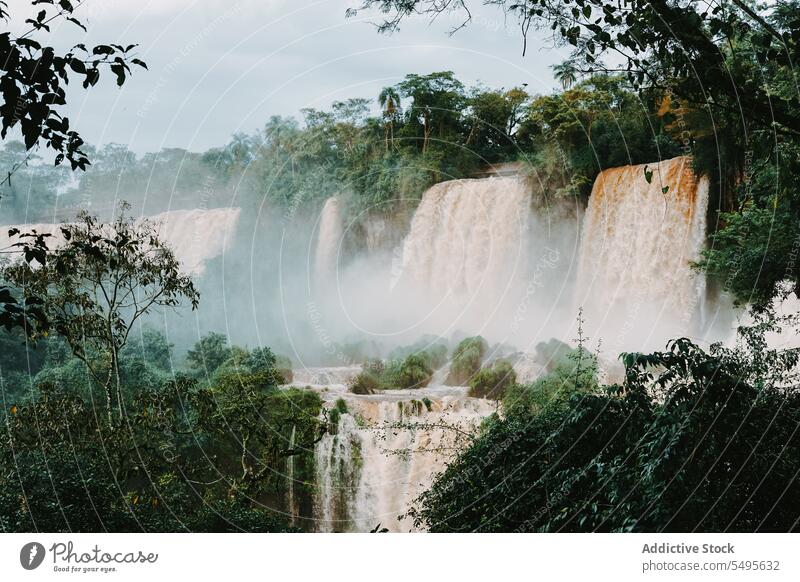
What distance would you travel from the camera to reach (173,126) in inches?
130

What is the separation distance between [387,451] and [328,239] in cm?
101

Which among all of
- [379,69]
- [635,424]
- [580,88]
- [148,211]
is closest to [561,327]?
[635,424]

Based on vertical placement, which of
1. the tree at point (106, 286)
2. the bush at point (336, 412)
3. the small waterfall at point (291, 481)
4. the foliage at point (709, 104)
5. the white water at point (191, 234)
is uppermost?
the foliage at point (709, 104)

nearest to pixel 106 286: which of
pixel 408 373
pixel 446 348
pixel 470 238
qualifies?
pixel 408 373

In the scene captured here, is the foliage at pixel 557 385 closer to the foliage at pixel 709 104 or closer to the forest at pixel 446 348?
the forest at pixel 446 348

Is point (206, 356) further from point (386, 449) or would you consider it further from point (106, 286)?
point (386, 449)

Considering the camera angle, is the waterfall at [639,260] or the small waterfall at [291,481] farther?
the waterfall at [639,260]

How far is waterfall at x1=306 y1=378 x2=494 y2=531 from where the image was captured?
324 cm

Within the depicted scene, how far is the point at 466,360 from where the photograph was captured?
3600 millimetres

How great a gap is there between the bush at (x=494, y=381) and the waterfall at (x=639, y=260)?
0.41 metres

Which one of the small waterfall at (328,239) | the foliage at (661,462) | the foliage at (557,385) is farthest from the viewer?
the small waterfall at (328,239)

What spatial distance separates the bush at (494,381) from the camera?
350 centimetres

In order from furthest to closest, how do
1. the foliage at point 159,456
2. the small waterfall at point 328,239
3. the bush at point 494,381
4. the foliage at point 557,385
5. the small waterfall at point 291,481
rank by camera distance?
the small waterfall at point 328,239 → the bush at point 494,381 → the foliage at point 557,385 → the small waterfall at point 291,481 → the foliage at point 159,456

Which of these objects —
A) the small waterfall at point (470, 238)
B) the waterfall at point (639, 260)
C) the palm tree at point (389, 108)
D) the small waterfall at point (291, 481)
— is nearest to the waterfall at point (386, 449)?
the small waterfall at point (291, 481)
